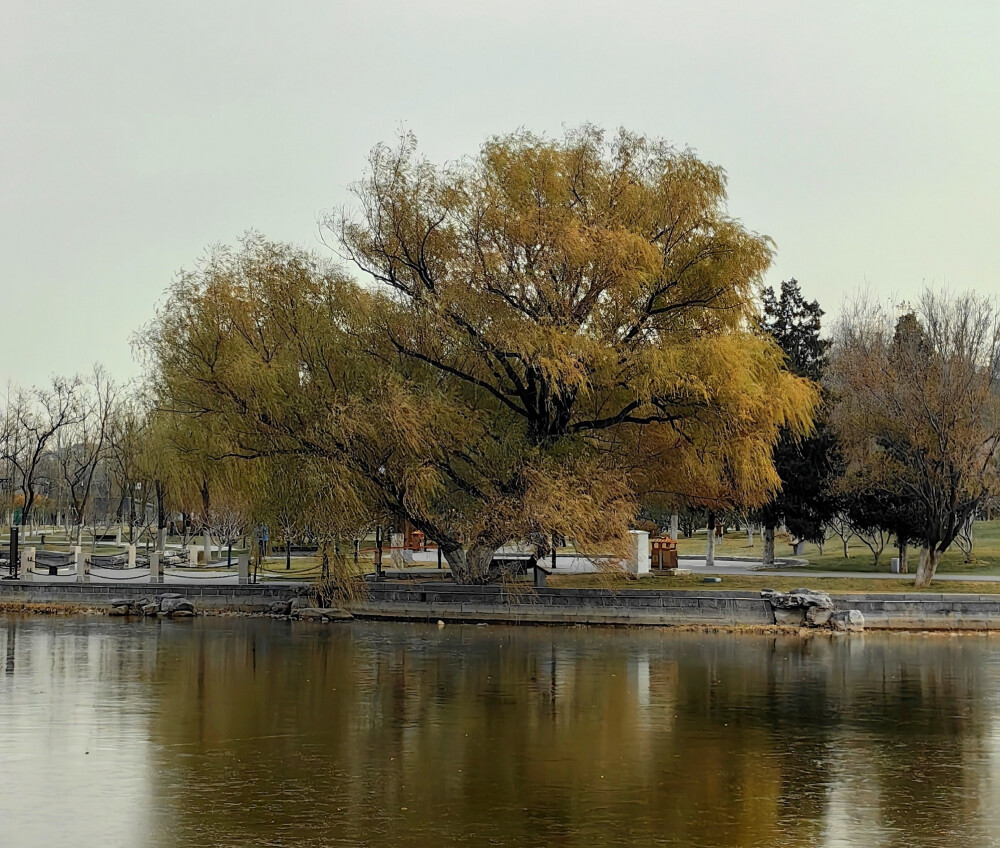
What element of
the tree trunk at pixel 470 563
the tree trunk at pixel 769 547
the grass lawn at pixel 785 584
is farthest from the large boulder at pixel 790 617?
the tree trunk at pixel 769 547

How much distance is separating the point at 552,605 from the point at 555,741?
17.2m

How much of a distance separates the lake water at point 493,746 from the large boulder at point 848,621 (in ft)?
12.7

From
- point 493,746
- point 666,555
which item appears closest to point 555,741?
point 493,746

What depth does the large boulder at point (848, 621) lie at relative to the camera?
30672 millimetres

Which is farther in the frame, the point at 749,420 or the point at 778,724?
the point at 749,420

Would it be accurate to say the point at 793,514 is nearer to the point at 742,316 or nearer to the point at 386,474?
the point at 742,316

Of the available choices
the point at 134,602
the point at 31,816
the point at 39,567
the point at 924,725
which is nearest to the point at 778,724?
the point at 924,725

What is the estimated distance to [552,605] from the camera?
32.7 m

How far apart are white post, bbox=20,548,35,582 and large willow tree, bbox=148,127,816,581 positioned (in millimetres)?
9173

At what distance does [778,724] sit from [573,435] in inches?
705

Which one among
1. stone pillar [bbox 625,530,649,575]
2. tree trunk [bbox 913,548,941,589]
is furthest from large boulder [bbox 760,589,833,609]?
tree trunk [bbox 913,548,941,589]

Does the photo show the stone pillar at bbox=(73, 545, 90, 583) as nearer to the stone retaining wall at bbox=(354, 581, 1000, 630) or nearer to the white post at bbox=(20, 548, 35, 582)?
the white post at bbox=(20, 548, 35, 582)

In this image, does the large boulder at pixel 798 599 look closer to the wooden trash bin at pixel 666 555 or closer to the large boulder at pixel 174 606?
the wooden trash bin at pixel 666 555

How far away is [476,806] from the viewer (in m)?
11.9
